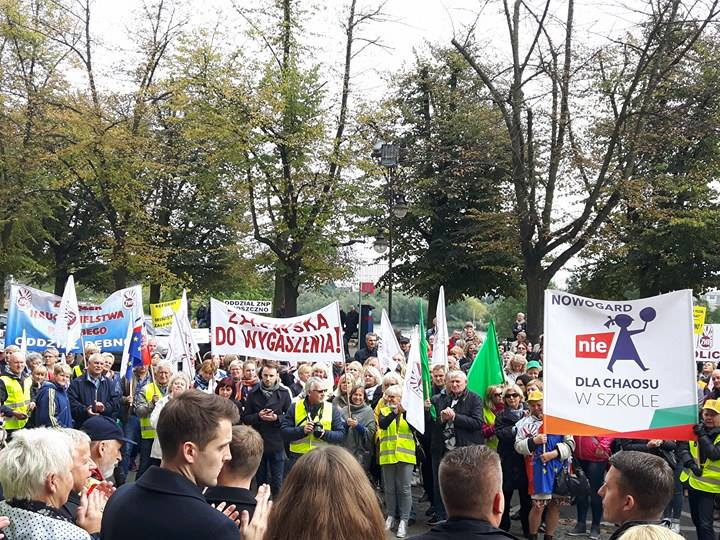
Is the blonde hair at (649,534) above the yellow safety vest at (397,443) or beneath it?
above

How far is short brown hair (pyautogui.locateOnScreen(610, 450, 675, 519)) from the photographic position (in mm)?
3965

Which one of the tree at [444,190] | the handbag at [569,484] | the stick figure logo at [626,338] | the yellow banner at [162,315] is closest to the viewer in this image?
the stick figure logo at [626,338]

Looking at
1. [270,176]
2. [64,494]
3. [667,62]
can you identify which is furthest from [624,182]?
[64,494]

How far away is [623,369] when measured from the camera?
22.9 feet

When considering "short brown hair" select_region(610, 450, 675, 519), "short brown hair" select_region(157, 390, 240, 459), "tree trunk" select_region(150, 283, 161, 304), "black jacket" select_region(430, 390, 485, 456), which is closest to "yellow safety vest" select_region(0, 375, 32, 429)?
"black jacket" select_region(430, 390, 485, 456)

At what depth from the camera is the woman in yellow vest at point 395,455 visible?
8.91m

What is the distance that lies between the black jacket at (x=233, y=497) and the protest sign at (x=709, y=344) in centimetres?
1398

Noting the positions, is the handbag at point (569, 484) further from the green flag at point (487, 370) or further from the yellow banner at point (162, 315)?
the yellow banner at point (162, 315)

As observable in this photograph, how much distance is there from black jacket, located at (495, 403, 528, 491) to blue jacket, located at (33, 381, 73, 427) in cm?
514

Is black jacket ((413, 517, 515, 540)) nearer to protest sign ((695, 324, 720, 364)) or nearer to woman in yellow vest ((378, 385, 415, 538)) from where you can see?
woman in yellow vest ((378, 385, 415, 538))

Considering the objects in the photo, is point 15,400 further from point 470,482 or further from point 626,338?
point 470,482

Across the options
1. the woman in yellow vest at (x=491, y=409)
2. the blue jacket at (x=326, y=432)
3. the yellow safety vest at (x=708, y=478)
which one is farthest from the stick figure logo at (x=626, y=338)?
the blue jacket at (x=326, y=432)

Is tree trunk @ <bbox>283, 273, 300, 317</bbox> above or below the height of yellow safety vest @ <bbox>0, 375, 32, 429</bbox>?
above

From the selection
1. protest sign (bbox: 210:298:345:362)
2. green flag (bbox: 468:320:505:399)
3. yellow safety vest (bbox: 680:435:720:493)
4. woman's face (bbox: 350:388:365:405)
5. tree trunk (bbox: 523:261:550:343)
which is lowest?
yellow safety vest (bbox: 680:435:720:493)
